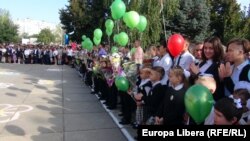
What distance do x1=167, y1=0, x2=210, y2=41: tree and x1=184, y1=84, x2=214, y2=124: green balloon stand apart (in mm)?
22418

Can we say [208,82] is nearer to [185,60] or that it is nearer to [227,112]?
[227,112]

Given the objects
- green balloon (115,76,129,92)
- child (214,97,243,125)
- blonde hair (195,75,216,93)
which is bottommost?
green balloon (115,76,129,92)

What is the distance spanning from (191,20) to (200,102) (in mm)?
23061

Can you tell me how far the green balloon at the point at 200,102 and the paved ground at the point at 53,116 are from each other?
3143 mm

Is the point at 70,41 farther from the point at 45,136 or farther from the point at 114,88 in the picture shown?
the point at 45,136

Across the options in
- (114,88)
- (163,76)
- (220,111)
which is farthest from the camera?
(114,88)

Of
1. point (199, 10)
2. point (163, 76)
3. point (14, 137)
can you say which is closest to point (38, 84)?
point (14, 137)

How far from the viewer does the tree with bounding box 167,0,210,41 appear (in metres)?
25.8

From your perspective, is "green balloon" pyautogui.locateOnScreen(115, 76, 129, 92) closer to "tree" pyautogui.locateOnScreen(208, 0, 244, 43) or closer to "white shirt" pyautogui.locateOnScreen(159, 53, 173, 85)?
"white shirt" pyautogui.locateOnScreen(159, 53, 173, 85)

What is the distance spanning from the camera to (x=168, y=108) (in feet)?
15.7

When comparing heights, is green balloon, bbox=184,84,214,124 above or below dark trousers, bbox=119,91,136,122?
above

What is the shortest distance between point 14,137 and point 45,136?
0.59m

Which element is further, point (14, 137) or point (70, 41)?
point (70, 41)

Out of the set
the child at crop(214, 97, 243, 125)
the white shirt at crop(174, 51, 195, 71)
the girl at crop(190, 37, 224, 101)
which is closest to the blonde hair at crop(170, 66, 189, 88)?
the girl at crop(190, 37, 224, 101)
